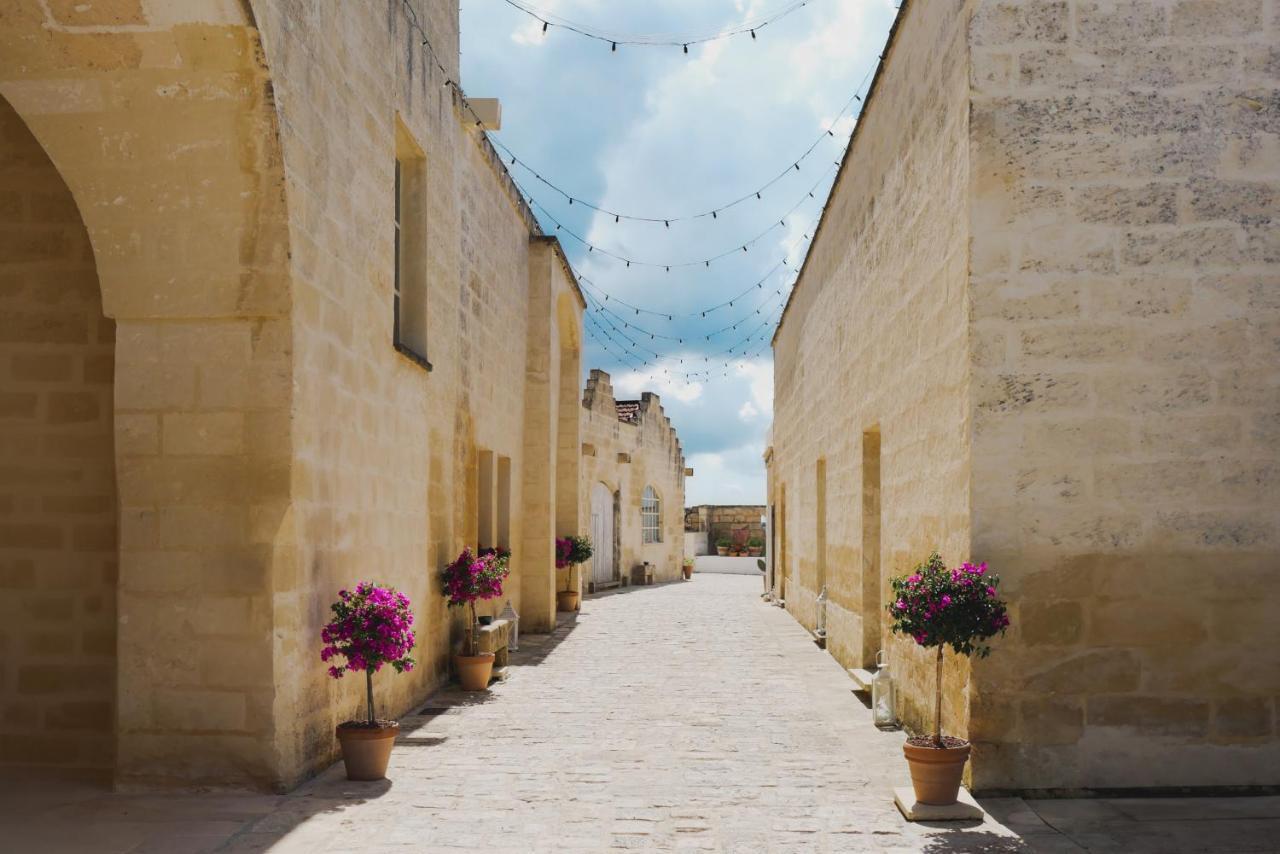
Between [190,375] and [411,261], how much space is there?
9.93 ft

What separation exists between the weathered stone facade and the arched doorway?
2570 centimetres

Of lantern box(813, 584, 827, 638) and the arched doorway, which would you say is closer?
the arched doorway

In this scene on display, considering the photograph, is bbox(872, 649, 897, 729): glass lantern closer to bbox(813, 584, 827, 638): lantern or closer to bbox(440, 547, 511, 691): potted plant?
bbox(440, 547, 511, 691): potted plant

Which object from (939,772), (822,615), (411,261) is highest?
(411,261)

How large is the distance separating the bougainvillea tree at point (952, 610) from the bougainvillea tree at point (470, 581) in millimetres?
4479

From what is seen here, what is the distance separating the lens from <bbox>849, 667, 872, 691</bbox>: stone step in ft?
24.6

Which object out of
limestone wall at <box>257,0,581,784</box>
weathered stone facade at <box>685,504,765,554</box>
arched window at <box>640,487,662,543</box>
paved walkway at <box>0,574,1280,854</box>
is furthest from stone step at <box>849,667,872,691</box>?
weathered stone facade at <box>685,504,765,554</box>

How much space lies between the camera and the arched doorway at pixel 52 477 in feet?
17.6

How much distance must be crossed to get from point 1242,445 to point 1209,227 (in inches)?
42.6

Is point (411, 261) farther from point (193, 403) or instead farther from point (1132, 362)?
point (1132, 362)

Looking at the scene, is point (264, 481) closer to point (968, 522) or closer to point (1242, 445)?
point (968, 522)

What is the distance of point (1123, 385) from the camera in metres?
4.92

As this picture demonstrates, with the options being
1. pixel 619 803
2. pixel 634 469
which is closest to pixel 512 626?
pixel 619 803

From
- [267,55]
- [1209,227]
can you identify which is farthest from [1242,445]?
[267,55]
